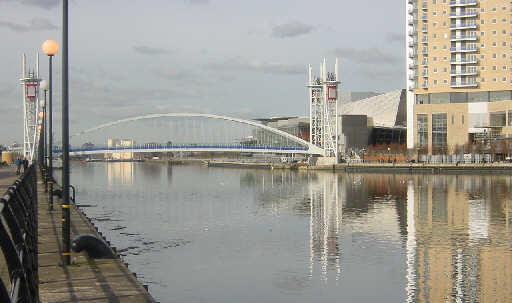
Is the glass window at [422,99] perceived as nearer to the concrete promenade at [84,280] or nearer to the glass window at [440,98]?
the glass window at [440,98]

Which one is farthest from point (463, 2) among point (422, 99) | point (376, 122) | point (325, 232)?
point (325, 232)

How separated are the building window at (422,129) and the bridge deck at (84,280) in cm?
10441

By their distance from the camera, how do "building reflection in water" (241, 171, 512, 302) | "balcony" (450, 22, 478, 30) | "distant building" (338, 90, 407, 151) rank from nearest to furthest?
"building reflection in water" (241, 171, 512, 302) → "balcony" (450, 22, 478, 30) → "distant building" (338, 90, 407, 151)

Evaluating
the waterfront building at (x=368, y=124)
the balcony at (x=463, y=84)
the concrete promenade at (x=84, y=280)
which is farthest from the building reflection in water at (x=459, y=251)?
the waterfront building at (x=368, y=124)

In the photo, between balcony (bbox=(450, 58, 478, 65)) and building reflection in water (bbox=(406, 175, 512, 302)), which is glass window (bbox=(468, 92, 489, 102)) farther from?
building reflection in water (bbox=(406, 175, 512, 302))

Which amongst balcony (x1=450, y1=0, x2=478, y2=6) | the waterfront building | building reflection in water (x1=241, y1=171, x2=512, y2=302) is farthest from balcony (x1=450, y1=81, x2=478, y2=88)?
building reflection in water (x1=241, y1=171, x2=512, y2=302)

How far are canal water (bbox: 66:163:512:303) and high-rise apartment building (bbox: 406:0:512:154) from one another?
63.1m

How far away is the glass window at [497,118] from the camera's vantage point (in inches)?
4409

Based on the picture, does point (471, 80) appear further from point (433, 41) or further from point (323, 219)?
point (323, 219)

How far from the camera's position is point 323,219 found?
135 ft

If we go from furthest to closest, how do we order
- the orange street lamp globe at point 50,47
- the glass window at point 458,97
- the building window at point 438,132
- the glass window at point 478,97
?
the building window at point 438,132, the glass window at point 458,97, the glass window at point 478,97, the orange street lamp globe at point 50,47

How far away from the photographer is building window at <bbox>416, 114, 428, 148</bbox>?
118 m

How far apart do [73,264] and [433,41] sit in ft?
358

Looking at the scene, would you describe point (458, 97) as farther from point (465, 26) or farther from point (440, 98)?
point (465, 26)
